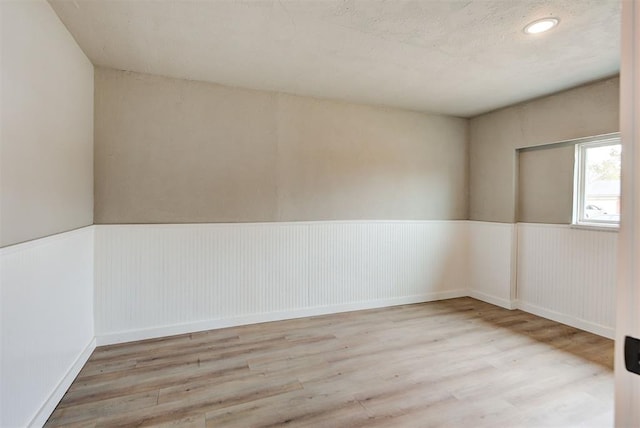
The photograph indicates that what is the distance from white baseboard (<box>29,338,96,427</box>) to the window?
16.0 feet

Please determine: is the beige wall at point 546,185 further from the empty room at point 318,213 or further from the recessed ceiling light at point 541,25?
the recessed ceiling light at point 541,25

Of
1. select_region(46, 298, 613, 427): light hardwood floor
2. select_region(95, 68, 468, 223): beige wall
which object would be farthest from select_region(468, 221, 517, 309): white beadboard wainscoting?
select_region(46, 298, 613, 427): light hardwood floor

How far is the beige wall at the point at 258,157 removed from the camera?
9.88ft

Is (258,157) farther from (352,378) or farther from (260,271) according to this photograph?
(352,378)

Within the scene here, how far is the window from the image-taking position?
10.6ft

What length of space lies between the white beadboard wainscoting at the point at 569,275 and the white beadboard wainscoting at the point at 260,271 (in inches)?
34.3

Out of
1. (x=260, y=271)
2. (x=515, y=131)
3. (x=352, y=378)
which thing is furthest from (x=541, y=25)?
(x=260, y=271)

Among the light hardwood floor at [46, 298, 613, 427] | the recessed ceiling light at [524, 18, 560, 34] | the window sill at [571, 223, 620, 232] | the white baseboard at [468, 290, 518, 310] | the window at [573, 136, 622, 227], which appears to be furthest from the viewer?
the white baseboard at [468, 290, 518, 310]

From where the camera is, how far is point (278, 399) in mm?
2164

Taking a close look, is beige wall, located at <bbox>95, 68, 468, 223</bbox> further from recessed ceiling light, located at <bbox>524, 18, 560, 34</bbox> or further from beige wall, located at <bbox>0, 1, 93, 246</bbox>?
recessed ceiling light, located at <bbox>524, 18, 560, 34</bbox>

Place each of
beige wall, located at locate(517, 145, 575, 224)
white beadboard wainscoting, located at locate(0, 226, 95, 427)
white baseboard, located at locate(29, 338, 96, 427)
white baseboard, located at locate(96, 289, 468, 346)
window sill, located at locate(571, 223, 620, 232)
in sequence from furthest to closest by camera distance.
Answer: beige wall, located at locate(517, 145, 575, 224), window sill, located at locate(571, 223, 620, 232), white baseboard, located at locate(96, 289, 468, 346), white baseboard, located at locate(29, 338, 96, 427), white beadboard wainscoting, located at locate(0, 226, 95, 427)

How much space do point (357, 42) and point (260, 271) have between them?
244 cm

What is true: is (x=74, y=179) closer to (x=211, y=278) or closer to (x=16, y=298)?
(x=16, y=298)

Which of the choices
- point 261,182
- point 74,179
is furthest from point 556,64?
point 74,179
